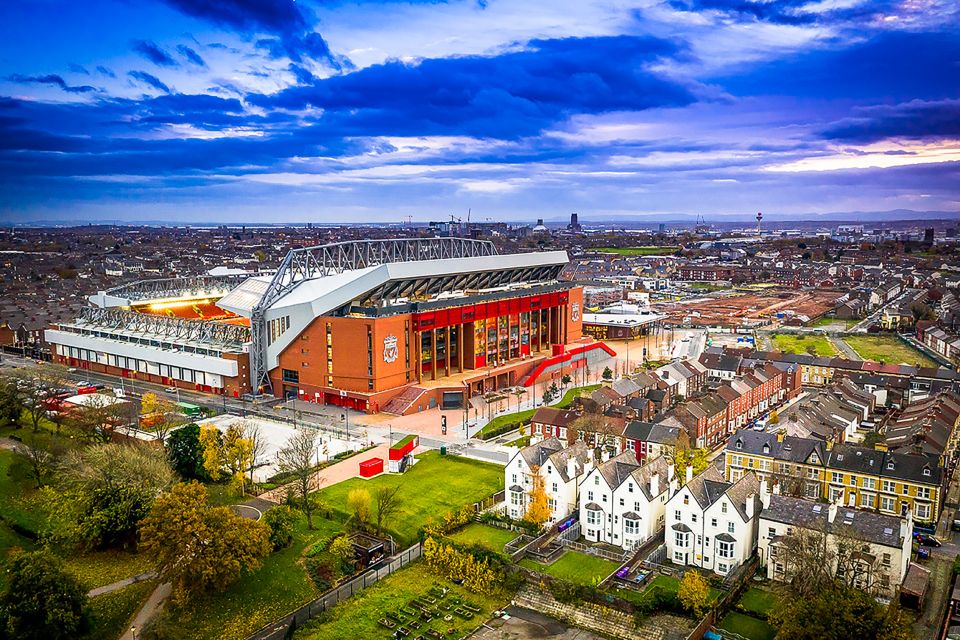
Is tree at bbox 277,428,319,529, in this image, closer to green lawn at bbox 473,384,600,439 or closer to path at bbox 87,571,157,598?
path at bbox 87,571,157,598

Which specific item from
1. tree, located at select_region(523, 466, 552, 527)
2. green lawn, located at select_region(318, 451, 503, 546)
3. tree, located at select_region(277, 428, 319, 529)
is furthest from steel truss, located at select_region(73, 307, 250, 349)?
tree, located at select_region(523, 466, 552, 527)

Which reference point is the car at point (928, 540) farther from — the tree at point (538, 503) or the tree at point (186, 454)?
the tree at point (186, 454)

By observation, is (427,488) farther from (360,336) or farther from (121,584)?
(360,336)

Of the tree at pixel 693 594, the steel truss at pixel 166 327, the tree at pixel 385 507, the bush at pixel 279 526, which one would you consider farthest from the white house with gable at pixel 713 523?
the steel truss at pixel 166 327

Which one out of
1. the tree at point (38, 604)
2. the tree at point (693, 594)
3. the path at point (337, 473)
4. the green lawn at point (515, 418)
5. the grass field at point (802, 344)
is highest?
the tree at point (38, 604)

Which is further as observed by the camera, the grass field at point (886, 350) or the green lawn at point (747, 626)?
the grass field at point (886, 350)
